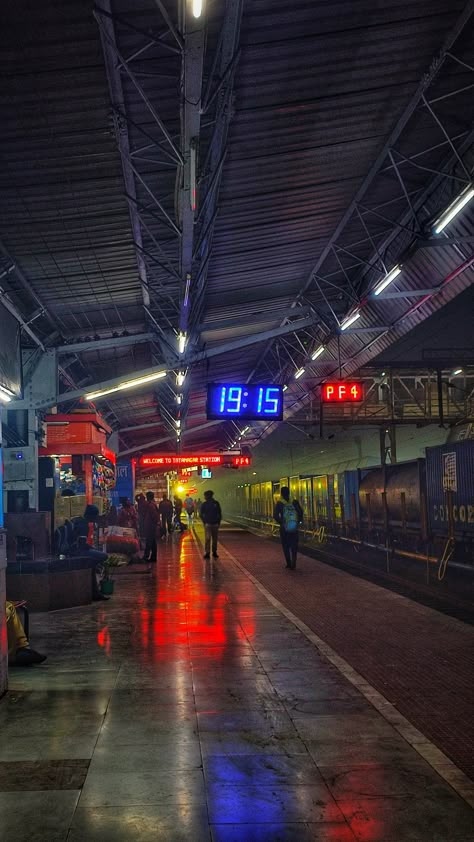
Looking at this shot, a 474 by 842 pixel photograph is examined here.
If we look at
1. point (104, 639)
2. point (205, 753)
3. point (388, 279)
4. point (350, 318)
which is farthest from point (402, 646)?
point (350, 318)

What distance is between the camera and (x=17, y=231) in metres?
11.9

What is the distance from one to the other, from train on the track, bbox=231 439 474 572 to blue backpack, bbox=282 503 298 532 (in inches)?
102

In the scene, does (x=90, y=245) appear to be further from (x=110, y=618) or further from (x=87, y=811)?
(x=87, y=811)

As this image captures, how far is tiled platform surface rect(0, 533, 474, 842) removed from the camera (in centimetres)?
413

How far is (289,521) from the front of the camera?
18.1 meters

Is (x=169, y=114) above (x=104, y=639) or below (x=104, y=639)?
above

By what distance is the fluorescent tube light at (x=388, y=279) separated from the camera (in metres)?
14.9

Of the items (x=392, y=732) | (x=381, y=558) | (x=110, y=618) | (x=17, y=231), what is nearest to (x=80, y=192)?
(x=17, y=231)

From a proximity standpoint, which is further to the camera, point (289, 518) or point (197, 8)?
point (289, 518)

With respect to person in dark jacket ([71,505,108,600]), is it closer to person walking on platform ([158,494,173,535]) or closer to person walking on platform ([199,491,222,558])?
person walking on platform ([199,491,222,558])

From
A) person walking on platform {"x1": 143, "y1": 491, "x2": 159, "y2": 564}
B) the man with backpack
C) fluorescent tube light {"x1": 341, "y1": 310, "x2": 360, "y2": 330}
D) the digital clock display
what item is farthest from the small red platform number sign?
person walking on platform {"x1": 143, "y1": 491, "x2": 159, "y2": 564}

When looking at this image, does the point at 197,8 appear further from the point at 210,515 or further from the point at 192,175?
the point at 210,515

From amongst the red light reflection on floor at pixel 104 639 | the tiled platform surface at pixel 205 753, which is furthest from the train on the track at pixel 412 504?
the red light reflection on floor at pixel 104 639

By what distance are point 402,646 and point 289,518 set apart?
904cm
